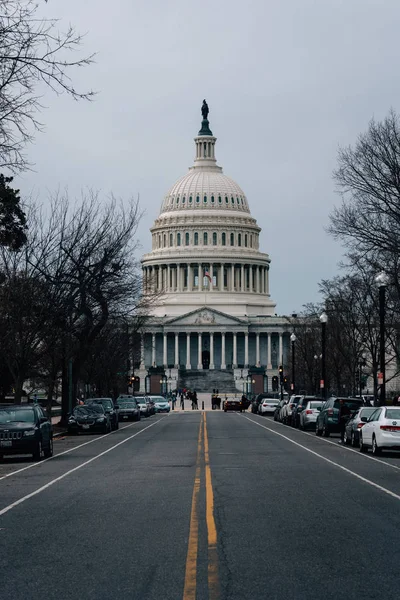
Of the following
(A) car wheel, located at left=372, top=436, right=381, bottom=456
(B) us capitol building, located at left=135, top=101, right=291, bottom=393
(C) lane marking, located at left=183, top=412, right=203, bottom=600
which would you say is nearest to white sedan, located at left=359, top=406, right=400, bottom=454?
(A) car wheel, located at left=372, top=436, right=381, bottom=456

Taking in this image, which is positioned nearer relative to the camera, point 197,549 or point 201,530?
point 197,549

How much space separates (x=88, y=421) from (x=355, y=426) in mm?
15263

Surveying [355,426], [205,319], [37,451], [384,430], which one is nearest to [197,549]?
[37,451]

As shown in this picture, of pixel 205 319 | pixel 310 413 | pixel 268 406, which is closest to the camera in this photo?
pixel 310 413

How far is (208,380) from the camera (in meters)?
163

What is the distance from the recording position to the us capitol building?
174m

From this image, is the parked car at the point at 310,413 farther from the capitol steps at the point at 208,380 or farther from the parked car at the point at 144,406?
the capitol steps at the point at 208,380

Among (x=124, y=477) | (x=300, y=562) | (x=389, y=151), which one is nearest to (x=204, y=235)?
(x=389, y=151)

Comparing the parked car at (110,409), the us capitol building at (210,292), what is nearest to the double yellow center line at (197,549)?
the parked car at (110,409)

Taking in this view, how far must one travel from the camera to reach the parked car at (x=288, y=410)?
190 ft

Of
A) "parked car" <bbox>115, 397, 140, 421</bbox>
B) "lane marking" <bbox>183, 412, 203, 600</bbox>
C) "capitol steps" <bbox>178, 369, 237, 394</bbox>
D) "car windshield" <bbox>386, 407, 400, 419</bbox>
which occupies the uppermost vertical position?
"capitol steps" <bbox>178, 369, 237, 394</bbox>

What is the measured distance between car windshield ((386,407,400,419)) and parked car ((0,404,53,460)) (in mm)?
9099

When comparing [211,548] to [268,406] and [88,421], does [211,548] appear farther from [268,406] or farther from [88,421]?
[268,406]

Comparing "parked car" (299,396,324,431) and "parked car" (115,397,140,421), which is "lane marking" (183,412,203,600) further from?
"parked car" (115,397,140,421)
